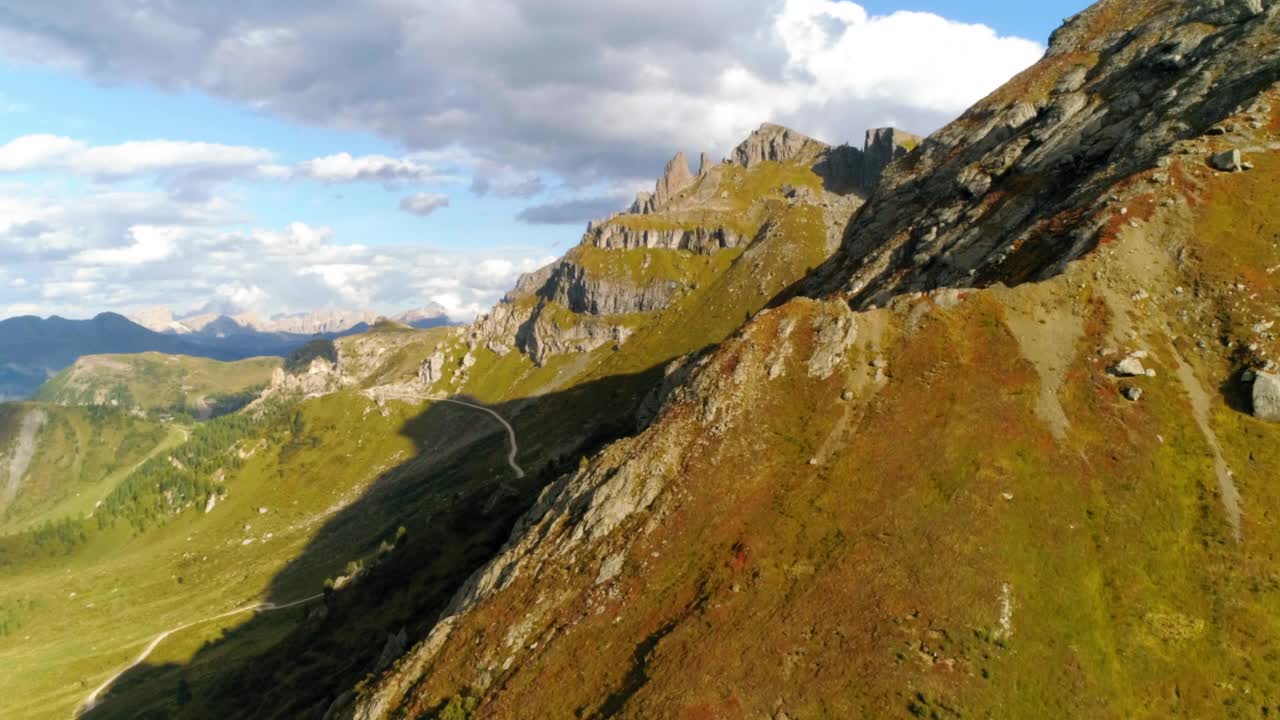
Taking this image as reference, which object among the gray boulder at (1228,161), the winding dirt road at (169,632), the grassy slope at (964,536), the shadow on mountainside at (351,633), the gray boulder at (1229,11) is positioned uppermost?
the gray boulder at (1229,11)

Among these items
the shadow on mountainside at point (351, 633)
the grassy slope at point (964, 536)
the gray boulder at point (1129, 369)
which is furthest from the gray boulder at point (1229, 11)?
the shadow on mountainside at point (351, 633)

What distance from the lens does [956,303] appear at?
61906 millimetres

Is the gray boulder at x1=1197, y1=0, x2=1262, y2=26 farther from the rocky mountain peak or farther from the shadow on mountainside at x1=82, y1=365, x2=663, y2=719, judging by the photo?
the shadow on mountainside at x1=82, y1=365, x2=663, y2=719

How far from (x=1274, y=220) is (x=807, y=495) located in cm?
5107

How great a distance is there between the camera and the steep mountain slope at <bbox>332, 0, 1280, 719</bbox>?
3731 centimetres

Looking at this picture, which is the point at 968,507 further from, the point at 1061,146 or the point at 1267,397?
the point at 1061,146

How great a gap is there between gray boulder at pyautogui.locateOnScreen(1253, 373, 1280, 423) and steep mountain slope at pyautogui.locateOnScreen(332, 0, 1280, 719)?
0.82 feet

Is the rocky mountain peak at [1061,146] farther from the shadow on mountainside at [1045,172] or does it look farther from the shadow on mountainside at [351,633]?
the shadow on mountainside at [351,633]

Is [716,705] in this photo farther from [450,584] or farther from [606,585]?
[450,584]

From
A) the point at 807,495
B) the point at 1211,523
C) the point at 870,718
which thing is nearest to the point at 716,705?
the point at 870,718

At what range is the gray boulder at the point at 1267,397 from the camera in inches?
1876

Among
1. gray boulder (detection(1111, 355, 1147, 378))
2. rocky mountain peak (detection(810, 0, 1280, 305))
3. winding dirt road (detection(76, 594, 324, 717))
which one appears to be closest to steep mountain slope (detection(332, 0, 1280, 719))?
gray boulder (detection(1111, 355, 1147, 378))

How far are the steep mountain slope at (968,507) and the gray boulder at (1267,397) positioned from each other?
25 cm

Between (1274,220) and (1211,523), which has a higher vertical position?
(1274,220)
